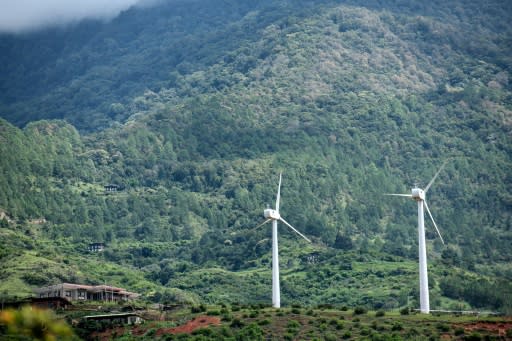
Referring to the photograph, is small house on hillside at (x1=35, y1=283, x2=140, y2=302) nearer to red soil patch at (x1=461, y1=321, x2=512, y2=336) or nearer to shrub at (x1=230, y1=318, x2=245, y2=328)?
shrub at (x1=230, y1=318, x2=245, y2=328)

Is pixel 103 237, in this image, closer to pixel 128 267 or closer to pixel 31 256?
pixel 128 267

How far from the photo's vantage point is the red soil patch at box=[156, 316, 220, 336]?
9338 cm

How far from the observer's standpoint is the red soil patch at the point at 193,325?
93375 mm

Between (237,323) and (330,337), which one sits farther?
(237,323)

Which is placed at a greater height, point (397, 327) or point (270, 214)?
point (270, 214)

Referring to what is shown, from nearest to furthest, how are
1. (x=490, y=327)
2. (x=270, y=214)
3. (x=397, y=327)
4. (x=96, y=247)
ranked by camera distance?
(x=490, y=327)
(x=397, y=327)
(x=270, y=214)
(x=96, y=247)

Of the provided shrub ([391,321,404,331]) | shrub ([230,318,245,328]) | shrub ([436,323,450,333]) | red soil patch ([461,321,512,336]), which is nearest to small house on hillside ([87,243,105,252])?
shrub ([230,318,245,328])

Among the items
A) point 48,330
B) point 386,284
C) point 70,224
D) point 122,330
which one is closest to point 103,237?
point 70,224

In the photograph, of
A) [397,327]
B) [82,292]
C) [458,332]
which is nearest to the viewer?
[458,332]

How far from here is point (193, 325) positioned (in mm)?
95188

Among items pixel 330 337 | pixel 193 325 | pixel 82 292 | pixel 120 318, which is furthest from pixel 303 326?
pixel 82 292

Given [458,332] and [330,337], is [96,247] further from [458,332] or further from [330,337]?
[458,332]

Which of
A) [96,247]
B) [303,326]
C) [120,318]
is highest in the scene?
[96,247]

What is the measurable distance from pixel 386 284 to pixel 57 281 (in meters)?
44.7
